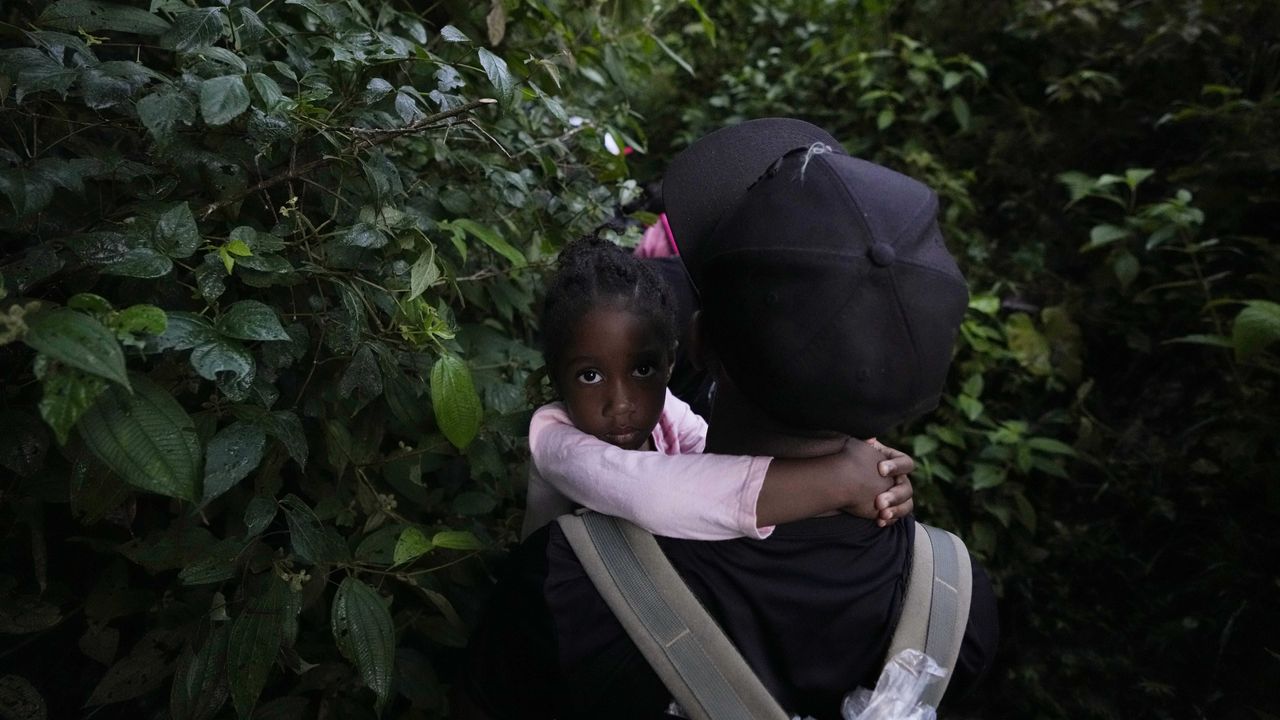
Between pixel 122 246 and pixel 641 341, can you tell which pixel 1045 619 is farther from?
pixel 122 246

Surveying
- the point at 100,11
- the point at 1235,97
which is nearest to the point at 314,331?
the point at 100,11

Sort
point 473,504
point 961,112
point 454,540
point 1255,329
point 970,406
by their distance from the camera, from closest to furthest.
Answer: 1. point 454,540
2. point 473,504
3. point 1255,329
4. point 970,406
5. point 961,112

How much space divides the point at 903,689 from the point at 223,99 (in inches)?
51.2

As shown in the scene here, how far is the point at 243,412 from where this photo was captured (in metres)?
1.30

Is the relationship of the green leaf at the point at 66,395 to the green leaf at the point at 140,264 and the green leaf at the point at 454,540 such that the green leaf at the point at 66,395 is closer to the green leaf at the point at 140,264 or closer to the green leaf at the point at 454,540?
the green leaf at the point at 140,264

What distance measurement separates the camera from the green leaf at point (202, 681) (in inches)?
54.7

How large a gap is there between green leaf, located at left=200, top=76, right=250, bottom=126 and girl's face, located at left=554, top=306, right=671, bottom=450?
657mm

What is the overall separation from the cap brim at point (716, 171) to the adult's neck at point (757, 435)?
20 cm

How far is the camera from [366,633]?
1.41m

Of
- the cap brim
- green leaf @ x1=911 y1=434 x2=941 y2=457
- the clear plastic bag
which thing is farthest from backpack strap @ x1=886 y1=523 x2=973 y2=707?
green leaf @ x1=911 y1=434 x2=941 y2=457

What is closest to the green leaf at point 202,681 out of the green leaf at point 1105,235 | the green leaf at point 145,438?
the green leaf at point 145,438

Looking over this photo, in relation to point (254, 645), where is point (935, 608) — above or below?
above

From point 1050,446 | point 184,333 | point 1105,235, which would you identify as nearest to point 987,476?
point 1050,446

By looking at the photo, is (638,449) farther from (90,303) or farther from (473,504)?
(90,303)
